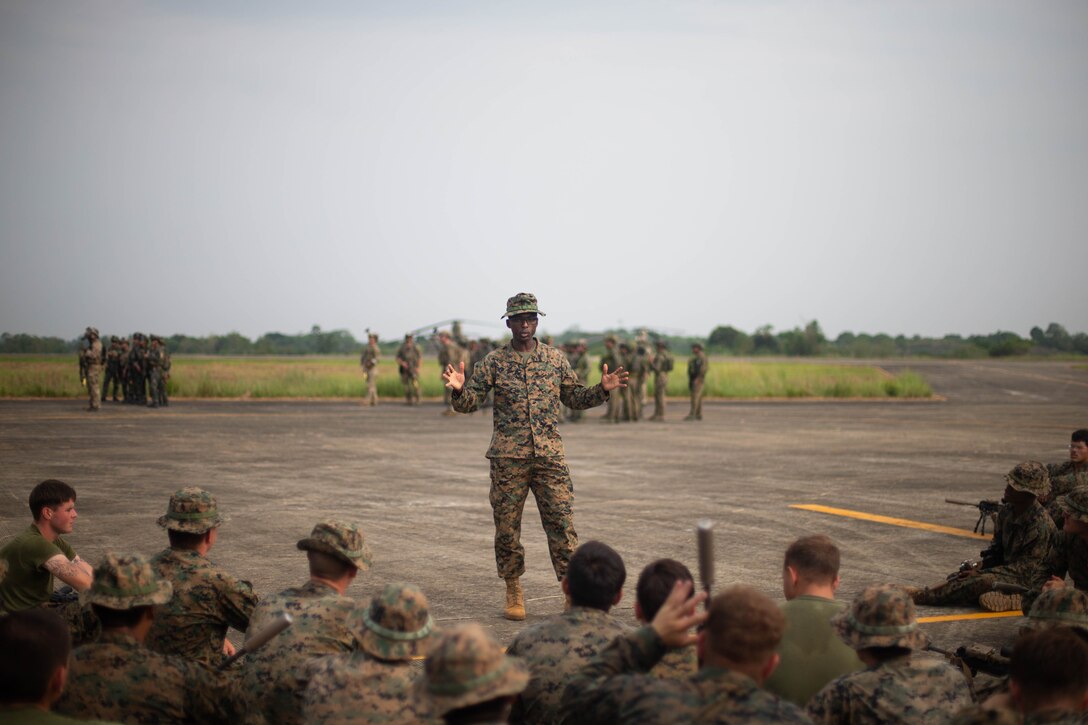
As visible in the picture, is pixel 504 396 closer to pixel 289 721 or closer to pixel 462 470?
pixel 289 721

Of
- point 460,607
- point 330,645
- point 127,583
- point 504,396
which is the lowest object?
point 460,607

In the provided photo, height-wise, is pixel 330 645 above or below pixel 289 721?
above

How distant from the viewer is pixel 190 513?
19.1 ft

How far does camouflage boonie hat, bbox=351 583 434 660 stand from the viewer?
403 cm

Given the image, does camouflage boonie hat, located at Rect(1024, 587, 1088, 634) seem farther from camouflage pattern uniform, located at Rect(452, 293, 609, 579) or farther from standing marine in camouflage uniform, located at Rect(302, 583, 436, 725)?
camouflage pattern uniform, located at Rect(452, 293, 609, 579)

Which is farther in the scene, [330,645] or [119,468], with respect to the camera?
[119,468]

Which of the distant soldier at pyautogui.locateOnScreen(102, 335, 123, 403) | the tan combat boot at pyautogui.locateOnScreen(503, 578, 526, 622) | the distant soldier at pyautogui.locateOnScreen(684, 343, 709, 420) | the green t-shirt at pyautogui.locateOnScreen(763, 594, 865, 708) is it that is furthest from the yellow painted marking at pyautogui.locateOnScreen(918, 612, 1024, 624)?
the distant soldier at pyautogui.locateOnScreen(102, 335, 123, 403)

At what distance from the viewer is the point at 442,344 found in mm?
35188

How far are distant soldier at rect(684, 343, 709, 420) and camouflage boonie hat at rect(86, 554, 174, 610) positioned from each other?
2653 centimetres

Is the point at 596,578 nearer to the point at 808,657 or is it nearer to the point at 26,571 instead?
→ the point at 808,657

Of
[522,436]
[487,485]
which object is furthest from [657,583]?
[487,485]

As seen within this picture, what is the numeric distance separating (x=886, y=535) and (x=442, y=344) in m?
24.5

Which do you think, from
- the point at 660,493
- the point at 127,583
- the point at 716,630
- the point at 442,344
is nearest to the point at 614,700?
the point at 716,630

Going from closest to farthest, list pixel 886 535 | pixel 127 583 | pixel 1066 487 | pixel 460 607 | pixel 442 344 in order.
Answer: pixel 127 583 → pixel 460 607 → pixel 1066 487 → pixel 886 535 → pixel 442 344
